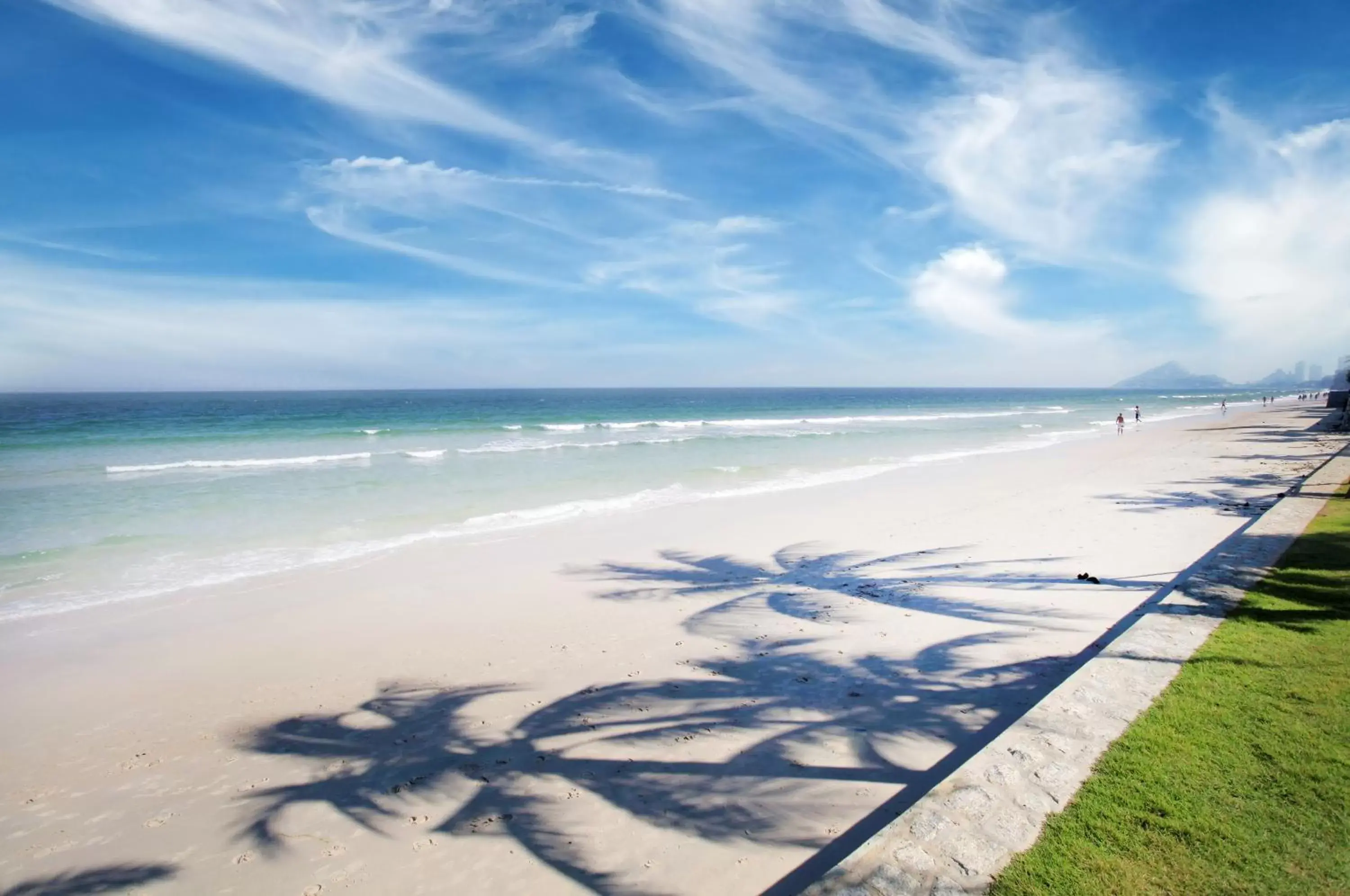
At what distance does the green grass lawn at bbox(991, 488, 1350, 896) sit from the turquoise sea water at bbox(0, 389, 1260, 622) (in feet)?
39.2

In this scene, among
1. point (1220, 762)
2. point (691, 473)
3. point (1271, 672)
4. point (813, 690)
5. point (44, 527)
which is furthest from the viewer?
point (691, 473)

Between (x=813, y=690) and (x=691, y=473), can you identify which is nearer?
(x=813, y=690)

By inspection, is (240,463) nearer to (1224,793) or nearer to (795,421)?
(1224,793)

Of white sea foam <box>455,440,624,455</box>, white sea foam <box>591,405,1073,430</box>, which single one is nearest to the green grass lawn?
white sea foam <box>455,440,624,455</box>

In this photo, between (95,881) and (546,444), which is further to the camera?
(546,444)

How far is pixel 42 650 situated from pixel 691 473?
17.7 meters

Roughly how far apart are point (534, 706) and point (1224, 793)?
506 cm

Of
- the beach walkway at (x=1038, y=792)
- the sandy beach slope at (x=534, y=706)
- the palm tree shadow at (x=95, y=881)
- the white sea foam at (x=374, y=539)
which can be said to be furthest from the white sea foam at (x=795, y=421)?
the palm tree shadow at (x=95, y=881)

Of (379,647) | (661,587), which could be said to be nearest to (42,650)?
(379,647)

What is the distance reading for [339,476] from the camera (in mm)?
23234

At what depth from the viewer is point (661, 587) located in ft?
33.0

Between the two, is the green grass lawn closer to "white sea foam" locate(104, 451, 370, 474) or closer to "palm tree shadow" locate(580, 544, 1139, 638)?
"palm tree shadow" locate(580, 544, 1139, 638)

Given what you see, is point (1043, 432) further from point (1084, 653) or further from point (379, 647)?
point (379, 647)

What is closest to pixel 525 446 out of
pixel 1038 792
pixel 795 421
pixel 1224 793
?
pixel 795 421
